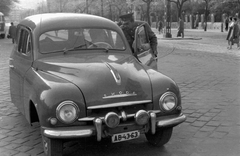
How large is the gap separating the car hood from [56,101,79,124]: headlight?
0.16m

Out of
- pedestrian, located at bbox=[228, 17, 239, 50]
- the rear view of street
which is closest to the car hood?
the rear view of street

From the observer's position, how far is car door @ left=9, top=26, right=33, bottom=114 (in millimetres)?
4965

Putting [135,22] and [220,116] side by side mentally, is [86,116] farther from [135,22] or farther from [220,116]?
[135,22]

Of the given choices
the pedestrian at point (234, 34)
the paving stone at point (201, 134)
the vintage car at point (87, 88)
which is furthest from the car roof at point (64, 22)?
the pedestrian at point (234, 34)

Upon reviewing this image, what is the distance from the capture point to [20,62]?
210 inches

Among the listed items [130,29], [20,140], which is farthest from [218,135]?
[130,29]

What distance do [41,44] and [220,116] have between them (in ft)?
10.7

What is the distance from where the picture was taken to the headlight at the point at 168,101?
13.3ft

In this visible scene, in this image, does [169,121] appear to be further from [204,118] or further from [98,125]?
[204,118]

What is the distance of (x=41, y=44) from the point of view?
16.2 ft

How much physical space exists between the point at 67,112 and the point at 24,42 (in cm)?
214

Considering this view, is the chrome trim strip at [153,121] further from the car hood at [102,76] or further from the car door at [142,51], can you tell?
the car door at [142,51]

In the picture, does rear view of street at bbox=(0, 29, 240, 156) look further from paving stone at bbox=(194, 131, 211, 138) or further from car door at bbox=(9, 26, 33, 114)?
car door at bbox=(9, 26, 33, 114)

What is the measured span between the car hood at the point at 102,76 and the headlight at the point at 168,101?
0.15m
